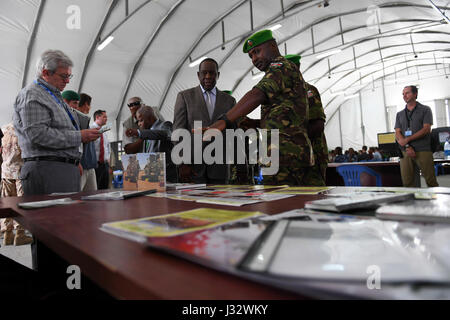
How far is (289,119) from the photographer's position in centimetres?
138

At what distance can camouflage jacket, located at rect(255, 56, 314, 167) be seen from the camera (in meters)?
1.36

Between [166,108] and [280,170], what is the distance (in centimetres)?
880

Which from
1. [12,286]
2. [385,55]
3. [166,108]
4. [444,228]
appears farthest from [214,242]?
[385,55]

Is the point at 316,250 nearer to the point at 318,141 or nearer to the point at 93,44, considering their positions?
the point at 318,141

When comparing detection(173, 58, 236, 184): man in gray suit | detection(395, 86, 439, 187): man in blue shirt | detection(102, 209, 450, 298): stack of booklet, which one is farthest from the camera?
detection(395, 86, 439, 187): man in blue shirt

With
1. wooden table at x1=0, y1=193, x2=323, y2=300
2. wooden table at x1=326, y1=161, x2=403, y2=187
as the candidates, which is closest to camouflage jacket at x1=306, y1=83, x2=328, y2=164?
wooden table at x1=326, y1=161, x2=403, y2=187

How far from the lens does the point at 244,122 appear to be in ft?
5.95

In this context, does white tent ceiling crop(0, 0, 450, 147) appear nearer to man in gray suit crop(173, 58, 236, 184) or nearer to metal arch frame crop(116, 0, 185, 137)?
metal arch frame crop(116, 0, 185, 137)

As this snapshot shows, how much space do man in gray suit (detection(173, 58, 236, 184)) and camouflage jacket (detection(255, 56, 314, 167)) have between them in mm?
670

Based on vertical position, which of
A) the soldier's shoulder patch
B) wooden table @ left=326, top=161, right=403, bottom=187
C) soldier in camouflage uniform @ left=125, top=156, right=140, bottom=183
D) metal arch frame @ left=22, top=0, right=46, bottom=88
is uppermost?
metal arch frame @ left=22, top=0, right=46, bottom=88

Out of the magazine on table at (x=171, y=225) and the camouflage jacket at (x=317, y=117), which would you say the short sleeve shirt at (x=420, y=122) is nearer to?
the camouflage jacket at (x=317, y=117)

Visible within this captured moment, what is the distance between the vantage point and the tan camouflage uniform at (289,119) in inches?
53.5

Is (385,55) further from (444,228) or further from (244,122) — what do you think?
(444,228)

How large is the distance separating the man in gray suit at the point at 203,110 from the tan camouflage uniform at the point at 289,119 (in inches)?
24.3
